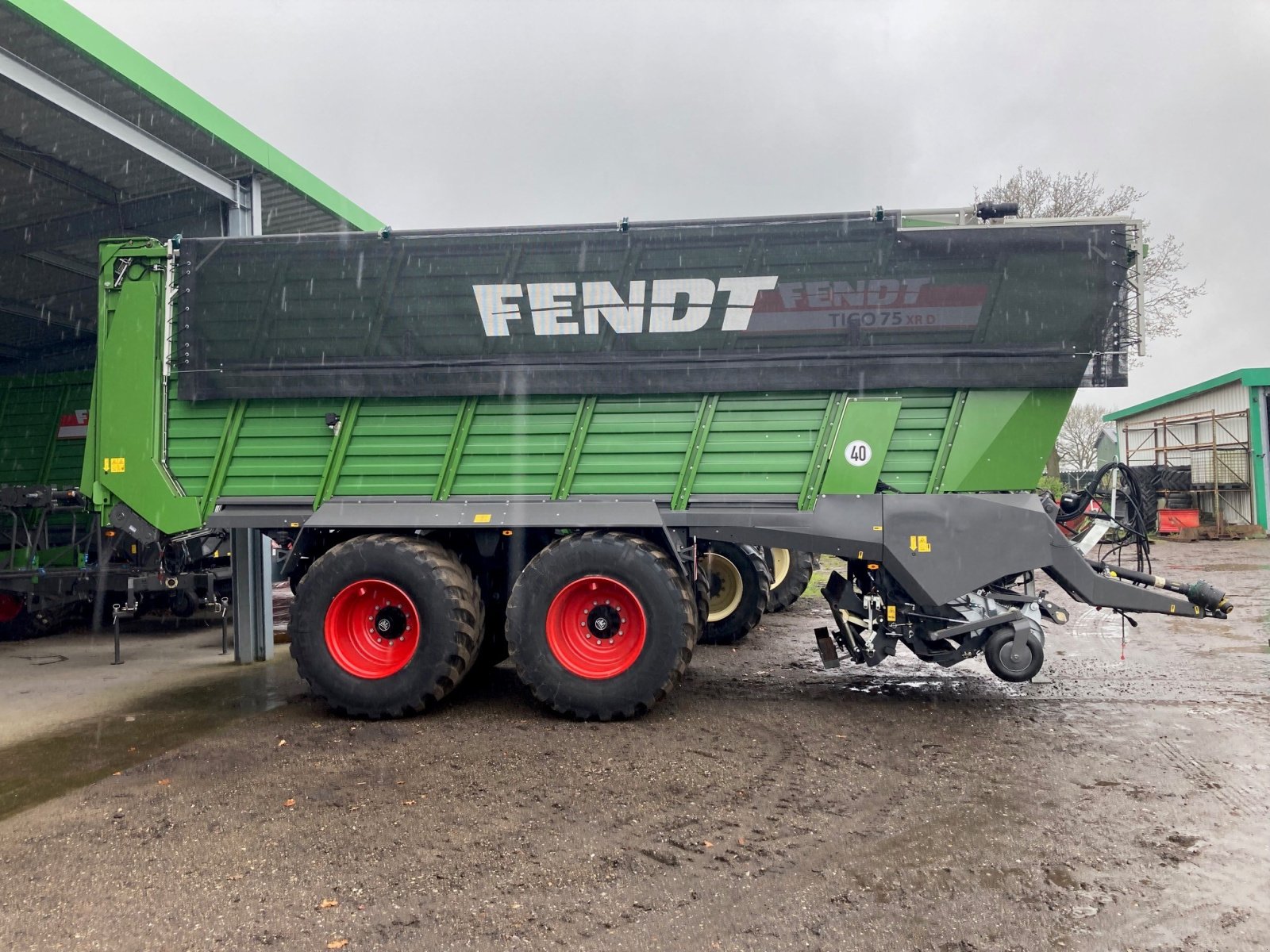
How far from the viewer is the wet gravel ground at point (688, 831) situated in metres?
3.16

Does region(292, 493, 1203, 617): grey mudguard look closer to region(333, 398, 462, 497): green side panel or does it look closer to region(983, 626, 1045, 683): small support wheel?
region(333, 398, 462, 497): green side panel

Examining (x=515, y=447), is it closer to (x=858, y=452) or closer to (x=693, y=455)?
(x=693, y=455)

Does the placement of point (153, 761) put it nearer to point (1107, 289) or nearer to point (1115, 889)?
point (1115, 889)

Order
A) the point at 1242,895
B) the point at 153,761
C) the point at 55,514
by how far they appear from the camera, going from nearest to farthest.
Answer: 1. the point at 1242,895
2. the point at 153,761
3. the point at 55,514

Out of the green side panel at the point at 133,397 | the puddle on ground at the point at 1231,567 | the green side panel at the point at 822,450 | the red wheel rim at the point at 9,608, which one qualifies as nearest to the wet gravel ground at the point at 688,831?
the green side panel at the point at 822,450

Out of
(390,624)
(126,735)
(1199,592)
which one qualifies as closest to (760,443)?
(390,624)

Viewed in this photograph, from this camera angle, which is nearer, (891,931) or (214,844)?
(891,931)

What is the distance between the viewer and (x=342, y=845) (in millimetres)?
3848

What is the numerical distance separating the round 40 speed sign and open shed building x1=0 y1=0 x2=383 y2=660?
18.4 ft

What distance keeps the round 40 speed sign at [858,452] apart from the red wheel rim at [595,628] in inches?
67.4

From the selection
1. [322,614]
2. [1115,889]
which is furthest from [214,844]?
[1115,889]

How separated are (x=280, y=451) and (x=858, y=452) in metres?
4.03

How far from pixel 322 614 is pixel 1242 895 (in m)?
5.15

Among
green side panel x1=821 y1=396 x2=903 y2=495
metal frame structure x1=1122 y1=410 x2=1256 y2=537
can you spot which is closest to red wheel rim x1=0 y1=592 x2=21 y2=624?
green side panel x1=821 y1=396 x2=903 y2=495
